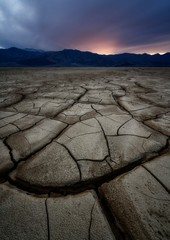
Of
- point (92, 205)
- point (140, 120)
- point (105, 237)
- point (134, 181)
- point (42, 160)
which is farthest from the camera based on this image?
point (140, 120)

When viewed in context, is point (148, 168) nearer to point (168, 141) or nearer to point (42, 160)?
point (168, 141)

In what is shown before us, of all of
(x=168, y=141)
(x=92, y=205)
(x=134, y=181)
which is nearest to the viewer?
(x=92, y=205)

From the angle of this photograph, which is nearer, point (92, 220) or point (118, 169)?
point (92, 220)

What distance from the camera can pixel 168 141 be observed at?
1.16m

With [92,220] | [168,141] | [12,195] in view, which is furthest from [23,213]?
[168,141]

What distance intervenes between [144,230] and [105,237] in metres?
0.17

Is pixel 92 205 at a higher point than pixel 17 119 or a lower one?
higher

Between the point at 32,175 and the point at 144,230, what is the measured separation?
2.17 feet

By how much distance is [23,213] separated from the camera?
2.13 feet

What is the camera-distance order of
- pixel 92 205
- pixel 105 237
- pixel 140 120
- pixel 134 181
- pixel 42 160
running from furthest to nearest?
pixel 140 120, pixel 42 160, pixel 134 181, pixel 92 205, pixel 105 237

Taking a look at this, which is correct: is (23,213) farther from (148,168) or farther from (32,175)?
(148,168)

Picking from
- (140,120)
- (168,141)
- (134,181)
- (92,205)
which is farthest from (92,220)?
(140,120)

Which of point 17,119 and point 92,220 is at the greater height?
point 92,220

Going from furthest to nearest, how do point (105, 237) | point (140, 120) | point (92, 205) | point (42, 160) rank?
point (140, 120) < point (42, 160) < point (92, 205) < point (105, 237)
